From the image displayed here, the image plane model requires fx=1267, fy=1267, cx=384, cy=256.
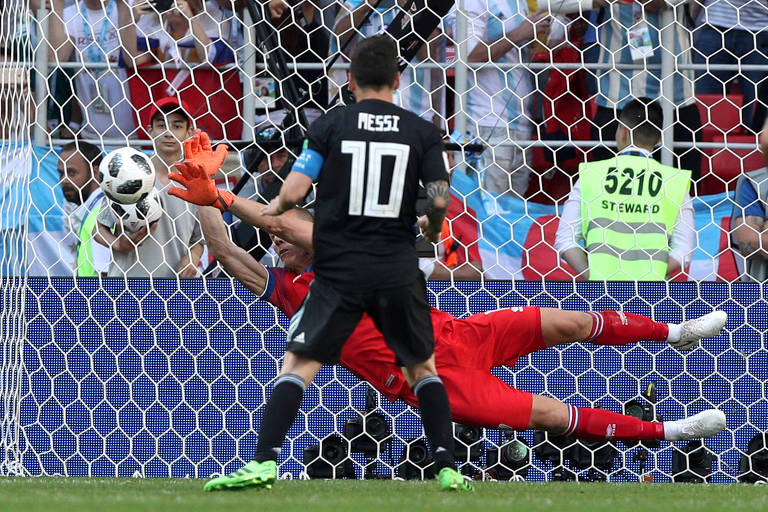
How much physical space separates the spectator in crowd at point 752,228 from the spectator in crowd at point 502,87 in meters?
1.31

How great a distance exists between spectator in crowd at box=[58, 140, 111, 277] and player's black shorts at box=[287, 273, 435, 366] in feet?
8.35

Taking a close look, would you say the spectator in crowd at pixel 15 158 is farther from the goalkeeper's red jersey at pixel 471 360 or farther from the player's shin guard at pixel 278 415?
the player's shin guard at pixel 278 415

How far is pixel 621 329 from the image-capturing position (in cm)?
594

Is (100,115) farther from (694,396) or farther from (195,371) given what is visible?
(694,396)

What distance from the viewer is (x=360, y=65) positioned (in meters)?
4.81

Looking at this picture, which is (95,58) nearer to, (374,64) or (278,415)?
(374,64)

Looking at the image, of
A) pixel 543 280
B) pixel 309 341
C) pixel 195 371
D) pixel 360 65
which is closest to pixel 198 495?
pixel 309 341

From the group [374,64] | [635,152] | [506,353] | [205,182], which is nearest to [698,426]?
[506,353]

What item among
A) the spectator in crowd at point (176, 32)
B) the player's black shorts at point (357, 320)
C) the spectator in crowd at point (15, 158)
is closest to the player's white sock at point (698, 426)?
the player's black shorts at point (357, 320)

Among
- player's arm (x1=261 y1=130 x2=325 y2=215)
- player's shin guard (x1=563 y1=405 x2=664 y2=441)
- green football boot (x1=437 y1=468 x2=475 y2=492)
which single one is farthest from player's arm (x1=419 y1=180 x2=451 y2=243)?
player's shin guard (x1=563 y1=405 x2=664 y2=441)

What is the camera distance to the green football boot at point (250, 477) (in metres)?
4.70

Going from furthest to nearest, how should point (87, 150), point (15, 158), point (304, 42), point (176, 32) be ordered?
point (176, 32) < point (304, 42) < point (87, 150) < point (15, 158)

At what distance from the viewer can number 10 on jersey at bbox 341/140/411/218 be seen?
4766 mm

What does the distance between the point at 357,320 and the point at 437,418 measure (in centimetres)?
49
